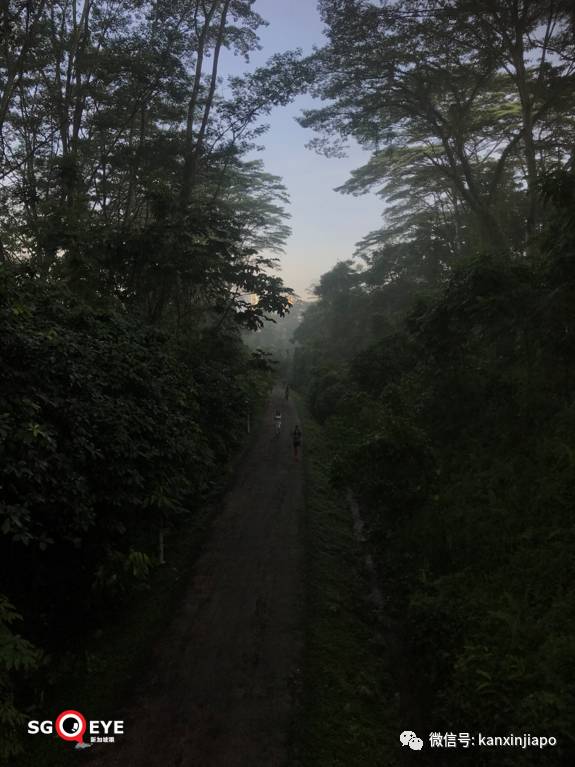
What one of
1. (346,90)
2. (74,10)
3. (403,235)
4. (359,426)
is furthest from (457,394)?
(403,235)

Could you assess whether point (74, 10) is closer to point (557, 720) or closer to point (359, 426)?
point (359, 426)

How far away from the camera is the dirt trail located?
5.91 meters

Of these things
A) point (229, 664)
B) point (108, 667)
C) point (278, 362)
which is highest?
point (278, 362)

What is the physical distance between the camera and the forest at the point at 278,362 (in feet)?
20.2

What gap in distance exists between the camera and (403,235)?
38.1 meters

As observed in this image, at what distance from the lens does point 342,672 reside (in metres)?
7.57

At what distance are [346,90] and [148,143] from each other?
918 cm

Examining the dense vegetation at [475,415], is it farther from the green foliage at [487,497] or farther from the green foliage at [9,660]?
the green foliage at [9,660]
